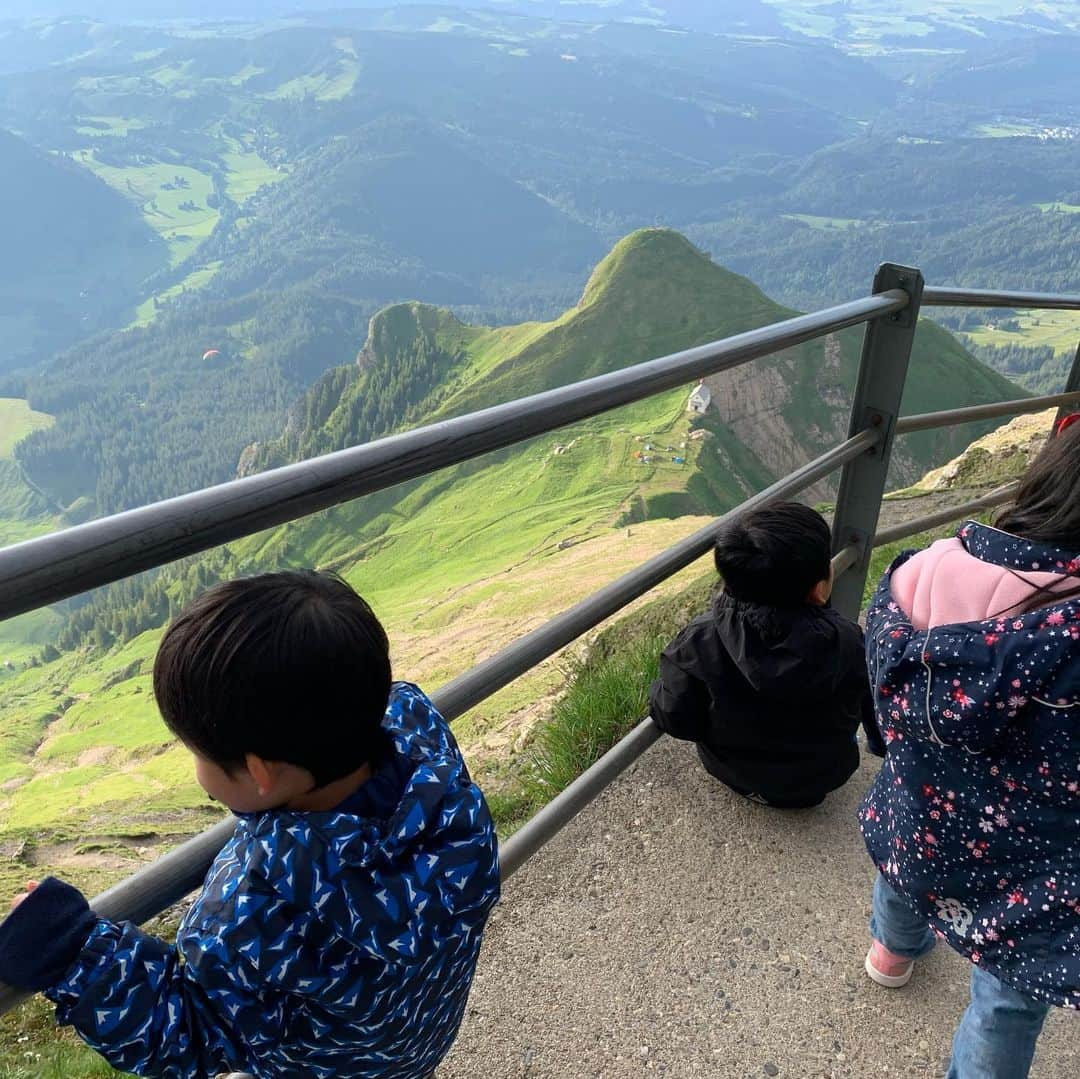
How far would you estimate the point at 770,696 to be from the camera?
2717mm

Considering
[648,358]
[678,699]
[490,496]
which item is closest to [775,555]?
[678,699]

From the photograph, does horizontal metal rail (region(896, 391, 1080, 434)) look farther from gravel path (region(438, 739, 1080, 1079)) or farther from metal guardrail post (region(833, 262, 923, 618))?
gravel path (region(438, 739, 1080, 1079))

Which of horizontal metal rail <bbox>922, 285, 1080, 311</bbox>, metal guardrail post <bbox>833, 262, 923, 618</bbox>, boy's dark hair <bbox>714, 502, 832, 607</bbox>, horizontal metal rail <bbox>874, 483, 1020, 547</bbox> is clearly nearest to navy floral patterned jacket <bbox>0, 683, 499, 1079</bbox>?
boy's dark hair <bbox>714, 502, 832, 607</bbox>

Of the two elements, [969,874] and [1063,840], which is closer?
[1063,840]

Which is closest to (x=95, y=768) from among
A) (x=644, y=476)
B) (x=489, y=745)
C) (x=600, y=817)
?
(x=644, y=476)

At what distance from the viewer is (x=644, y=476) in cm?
8162

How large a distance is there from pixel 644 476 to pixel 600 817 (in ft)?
260

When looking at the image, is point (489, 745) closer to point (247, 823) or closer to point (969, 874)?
point (969, 874)

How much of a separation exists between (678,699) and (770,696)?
0.27 meters

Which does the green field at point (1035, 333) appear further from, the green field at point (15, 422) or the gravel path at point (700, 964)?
the gravel path at point (700, 964)

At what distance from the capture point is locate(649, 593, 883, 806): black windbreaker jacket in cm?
261

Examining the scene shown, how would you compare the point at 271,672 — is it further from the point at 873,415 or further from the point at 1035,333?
the point at 1035,333

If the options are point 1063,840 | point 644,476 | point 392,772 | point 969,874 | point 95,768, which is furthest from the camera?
point 644,476

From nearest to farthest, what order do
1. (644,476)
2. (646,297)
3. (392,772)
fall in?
1. (392,772)
2. (644,476)
3. (646,297)
